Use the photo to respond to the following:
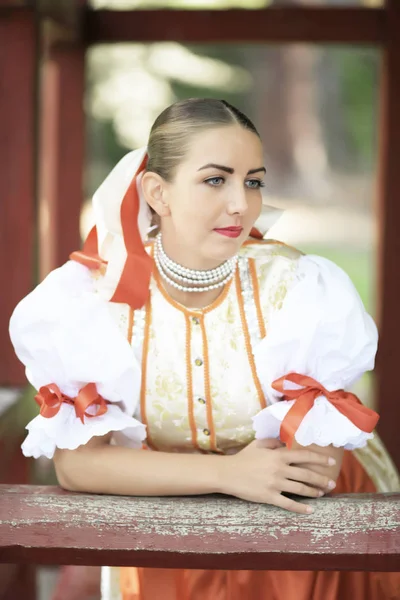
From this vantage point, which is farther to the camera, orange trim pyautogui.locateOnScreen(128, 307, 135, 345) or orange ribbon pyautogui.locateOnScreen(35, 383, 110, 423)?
orange trim pyautogui.locateOnScreen(128, 307, 135, 345)

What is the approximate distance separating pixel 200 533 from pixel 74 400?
363mm

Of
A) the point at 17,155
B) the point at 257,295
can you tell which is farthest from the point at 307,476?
the point at 17,155

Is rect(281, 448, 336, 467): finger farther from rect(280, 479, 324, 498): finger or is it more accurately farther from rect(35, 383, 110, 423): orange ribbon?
rect(35, 383, 110, 423): orange ribbon

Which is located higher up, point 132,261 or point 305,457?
point 132,261

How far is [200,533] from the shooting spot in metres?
1.34

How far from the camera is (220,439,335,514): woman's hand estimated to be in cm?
147

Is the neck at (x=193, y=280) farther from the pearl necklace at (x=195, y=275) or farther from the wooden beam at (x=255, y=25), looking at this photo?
the wooden beam at (x=255, y=25)

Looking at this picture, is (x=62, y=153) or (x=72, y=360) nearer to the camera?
(x=72, y=360)

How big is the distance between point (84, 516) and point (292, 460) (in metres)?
0.38

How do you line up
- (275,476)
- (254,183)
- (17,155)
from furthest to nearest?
1. (17,155)
2. (254,183)
3. (275,476)

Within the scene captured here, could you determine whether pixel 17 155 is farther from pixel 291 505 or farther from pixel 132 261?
pixel 291 505

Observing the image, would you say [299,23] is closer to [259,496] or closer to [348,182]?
[259,496]

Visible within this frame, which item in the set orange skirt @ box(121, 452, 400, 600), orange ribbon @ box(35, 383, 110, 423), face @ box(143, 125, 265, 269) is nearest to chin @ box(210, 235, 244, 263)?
face @ box(143, 125, 265, 269)

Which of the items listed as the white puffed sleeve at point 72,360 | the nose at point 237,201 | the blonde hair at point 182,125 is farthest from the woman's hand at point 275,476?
the blonde hair at point 182,125
